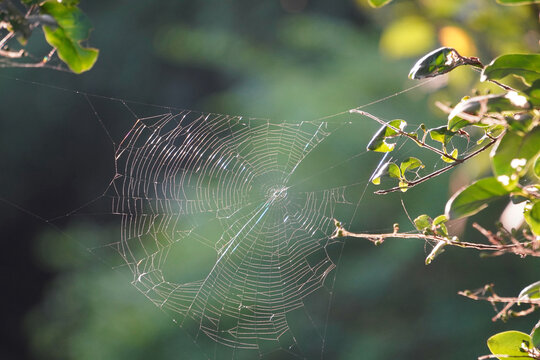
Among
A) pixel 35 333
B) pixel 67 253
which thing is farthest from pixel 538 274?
pixel 35 333

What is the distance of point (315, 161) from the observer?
3211mm

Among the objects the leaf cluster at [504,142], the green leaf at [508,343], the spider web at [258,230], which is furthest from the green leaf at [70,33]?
the spider web at [258,230]

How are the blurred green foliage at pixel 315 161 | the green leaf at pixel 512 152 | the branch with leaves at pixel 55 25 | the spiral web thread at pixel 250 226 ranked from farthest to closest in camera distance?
the blurred green foliage at pixel 315 161 → the spiral web thread at pixel 250 226 → the branch with leaves at pixel 55 25 → the green leaf at pixel 512 152

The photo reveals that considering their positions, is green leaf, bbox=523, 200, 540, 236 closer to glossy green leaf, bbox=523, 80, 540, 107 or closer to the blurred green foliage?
glossy green leaf, bbox=523, 80, 540, 107

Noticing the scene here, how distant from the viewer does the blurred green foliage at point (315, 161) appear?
3.05 meters

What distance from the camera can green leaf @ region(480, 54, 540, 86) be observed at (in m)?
0.50

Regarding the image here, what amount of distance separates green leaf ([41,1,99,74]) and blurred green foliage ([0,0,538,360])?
163 centimetres

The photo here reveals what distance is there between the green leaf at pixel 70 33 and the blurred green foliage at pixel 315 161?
163cm

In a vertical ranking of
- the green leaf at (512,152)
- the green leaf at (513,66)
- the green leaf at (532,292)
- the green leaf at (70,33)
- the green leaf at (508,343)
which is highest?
the green leaf at (70,33)

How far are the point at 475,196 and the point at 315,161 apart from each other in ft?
8.98

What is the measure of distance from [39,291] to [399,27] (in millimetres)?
3879

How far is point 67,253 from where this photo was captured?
3732mm

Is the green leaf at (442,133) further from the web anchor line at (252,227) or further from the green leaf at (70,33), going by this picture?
the web anchor line at (252,227)

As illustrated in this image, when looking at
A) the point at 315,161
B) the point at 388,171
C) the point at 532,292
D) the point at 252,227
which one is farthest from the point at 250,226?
the point at 532,292
